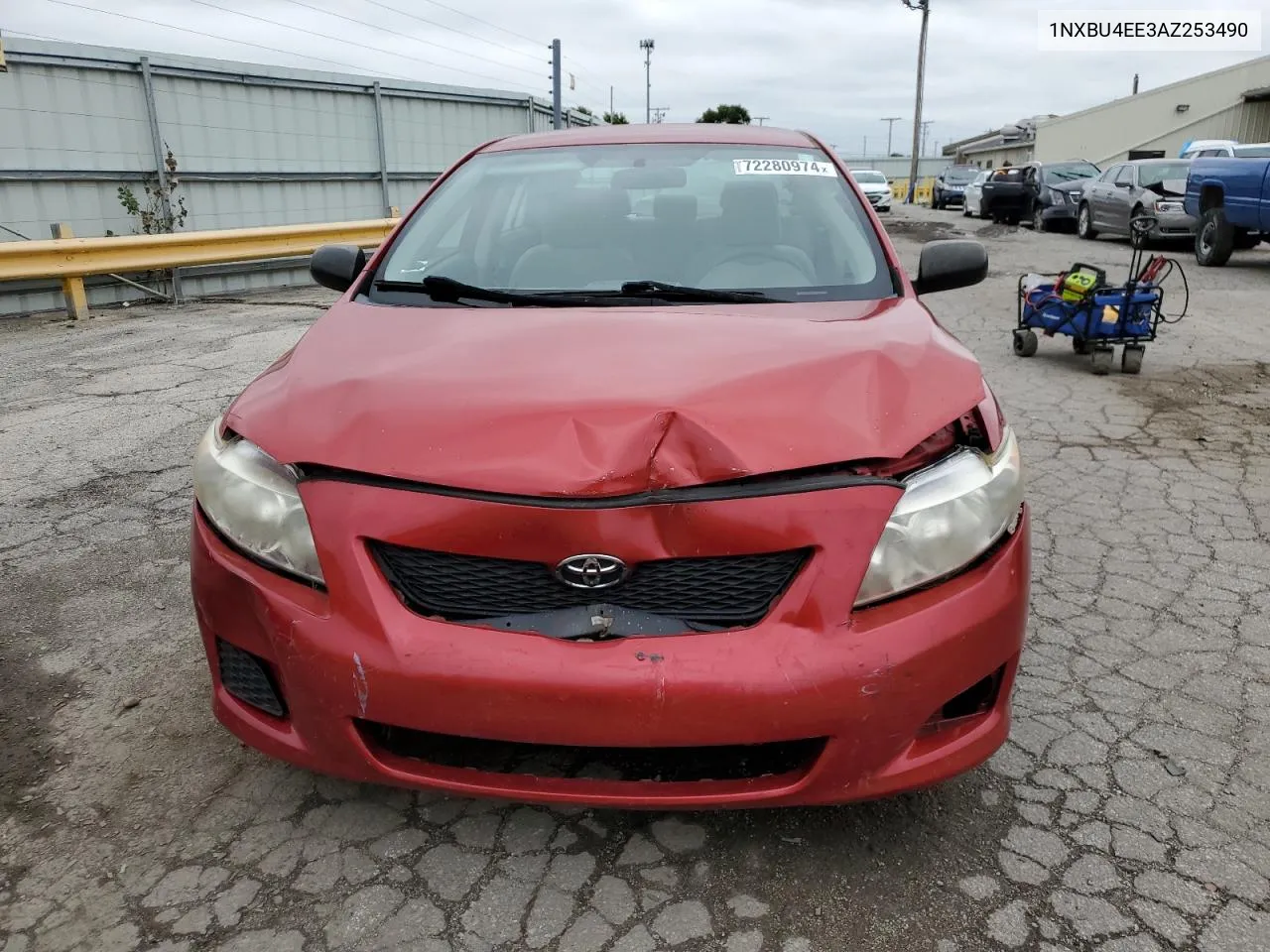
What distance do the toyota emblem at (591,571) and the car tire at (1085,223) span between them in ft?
59.4

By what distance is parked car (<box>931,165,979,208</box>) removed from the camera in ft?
110

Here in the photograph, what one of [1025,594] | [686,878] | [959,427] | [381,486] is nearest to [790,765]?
[686,878]

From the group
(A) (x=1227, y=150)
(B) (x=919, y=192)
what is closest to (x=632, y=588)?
(A) (x=1227, y=150)

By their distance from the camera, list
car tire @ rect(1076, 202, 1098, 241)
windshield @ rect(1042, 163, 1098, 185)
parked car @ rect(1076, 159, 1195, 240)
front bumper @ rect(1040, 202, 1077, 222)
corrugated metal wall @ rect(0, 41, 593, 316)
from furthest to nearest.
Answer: windshield @ rect(1042, 163, 1098, 185) → front bumper @ rect(1040, 202, 1077, 222) → car tire @ rect(1076, 202, 1098, 241) → parked car @ rect(1076, 159, 1195, 240) → corrugated metal wall @ rect(0, 41, 593, 316)

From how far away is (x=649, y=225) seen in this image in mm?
2975

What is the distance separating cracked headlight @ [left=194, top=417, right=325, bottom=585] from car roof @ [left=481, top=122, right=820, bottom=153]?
6.16 ft

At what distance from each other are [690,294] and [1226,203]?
1218 centimetres

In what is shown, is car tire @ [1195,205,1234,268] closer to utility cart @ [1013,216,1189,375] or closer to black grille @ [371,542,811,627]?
utility cart @ [1013,216,1189,375]

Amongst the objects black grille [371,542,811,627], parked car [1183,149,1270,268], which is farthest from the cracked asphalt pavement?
parked car [1183,149,1270,268]

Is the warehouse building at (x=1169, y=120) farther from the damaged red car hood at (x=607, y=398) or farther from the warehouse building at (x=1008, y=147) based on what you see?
the damaged red car hood at (x=607, y=398)

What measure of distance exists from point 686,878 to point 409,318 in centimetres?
149

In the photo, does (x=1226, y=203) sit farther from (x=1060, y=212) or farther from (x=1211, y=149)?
(x=1211, y=149)

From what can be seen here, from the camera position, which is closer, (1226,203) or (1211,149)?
(1226,203)

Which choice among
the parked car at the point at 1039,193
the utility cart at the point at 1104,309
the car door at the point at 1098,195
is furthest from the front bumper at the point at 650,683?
the parked car at the point at 1039,193
